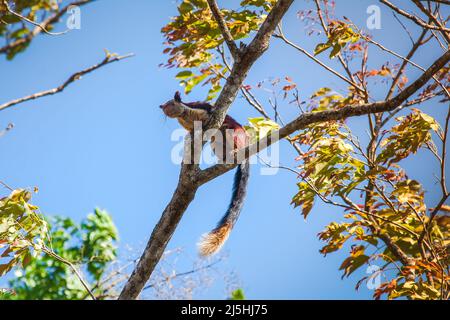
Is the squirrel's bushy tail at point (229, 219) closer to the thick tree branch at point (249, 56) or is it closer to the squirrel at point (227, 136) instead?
the squirrel at point (227, 136)

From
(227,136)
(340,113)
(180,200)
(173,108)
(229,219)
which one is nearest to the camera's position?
(340,113)

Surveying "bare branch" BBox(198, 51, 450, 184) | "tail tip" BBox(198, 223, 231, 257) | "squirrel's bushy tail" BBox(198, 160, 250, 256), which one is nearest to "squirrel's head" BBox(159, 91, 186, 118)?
"squirrel's bushy tail" BBox(198, 160, 250, 256)

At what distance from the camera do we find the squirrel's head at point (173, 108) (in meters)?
6.03

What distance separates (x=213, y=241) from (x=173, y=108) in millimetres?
1523

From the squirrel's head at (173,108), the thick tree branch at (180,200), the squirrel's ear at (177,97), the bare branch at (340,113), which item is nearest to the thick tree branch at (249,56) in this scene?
the thick tree branch at (180,200)

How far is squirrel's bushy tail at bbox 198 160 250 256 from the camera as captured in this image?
17.1ft

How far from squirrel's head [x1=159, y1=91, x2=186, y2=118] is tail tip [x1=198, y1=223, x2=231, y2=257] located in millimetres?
1312

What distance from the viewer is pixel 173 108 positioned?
6055 millimetres

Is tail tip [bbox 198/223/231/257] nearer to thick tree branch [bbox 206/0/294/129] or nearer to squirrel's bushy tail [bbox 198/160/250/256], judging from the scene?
squirrel's bushy tail [bbox 198/160/250/256]

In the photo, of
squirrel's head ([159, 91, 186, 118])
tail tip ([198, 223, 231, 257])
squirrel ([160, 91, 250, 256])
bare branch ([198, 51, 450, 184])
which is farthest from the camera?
squirrel's head ([159, 91, 186, 118])

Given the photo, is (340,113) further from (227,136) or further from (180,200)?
(227,136)

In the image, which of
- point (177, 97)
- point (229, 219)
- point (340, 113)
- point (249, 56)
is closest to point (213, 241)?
point (229, 219)

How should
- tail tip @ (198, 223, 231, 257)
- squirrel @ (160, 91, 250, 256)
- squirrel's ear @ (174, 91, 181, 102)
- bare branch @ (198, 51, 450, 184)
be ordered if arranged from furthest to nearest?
squirrel's ear @ (174, 91, 181, 102) → squirrel @ (160, 91, 250, 256) → tail tip @ (198, 223, 231, 257) → bare branch @ (198, 51, 450, 184)
